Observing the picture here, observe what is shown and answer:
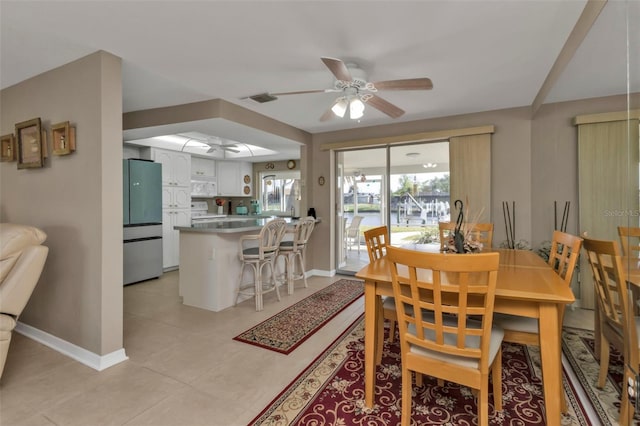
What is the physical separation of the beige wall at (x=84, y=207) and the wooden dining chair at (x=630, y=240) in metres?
3.11

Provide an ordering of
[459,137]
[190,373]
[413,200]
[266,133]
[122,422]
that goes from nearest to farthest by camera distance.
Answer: [122,422], [190,373], [459,137], [266,133], [413,200]

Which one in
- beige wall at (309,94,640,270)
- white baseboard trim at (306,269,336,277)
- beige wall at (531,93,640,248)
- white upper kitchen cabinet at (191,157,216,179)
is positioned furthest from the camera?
white upper kitchen cabinet at (191,157,216,179)

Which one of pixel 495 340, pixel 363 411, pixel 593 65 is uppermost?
pixel 593 65

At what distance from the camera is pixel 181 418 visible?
5.50ft

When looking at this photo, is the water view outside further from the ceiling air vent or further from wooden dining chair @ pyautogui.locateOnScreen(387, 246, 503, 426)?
wooden dining chair @ pyautogui.locateOnScreen(387, 246, 503, 426)

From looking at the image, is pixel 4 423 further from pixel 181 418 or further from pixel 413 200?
pixel 413 200

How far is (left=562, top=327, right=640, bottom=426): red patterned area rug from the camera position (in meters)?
1.68

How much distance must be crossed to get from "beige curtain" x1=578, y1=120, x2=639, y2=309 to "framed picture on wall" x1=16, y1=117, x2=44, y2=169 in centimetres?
398

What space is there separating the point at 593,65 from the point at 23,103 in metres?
4.59

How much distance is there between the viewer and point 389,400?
6.03 ft

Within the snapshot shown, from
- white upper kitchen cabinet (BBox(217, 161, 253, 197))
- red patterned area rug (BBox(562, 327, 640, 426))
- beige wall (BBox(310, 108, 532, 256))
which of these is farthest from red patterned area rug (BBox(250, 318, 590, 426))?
white upper kitchen cabinet (BBox(217, 161, 253, 197))

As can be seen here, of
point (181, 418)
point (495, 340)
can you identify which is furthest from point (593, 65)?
point (181, 418)

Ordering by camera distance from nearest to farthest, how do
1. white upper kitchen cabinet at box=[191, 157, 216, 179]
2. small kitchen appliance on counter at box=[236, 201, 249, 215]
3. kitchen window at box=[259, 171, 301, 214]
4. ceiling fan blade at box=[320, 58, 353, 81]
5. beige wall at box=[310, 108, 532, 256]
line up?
ceiling fan blade at box=[320, 58, 353, 81], beige wall at box=[310, 108, 532, 256], white upper kitchen cabinet at box=[191, 157, 216, 179], small kitchen appliance on counter at box=[236, 201, 249, 215], kitchen window at box=[259, 171, 301, 214]

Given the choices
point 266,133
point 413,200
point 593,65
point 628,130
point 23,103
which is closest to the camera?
point 628,130
